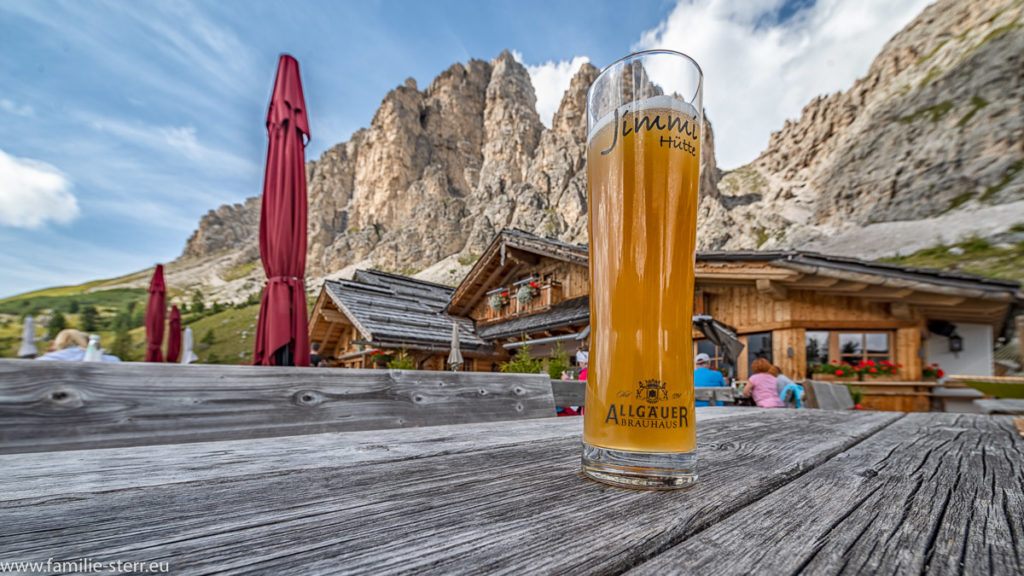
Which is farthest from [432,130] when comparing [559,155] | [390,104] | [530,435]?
[530,435]

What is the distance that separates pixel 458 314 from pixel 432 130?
240ft

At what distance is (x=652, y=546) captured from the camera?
0.37 m

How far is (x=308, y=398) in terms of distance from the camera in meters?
1.36

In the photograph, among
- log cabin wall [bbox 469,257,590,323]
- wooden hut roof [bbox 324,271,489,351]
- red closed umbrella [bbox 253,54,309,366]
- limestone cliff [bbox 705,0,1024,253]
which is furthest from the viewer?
limestone cliff [bbox 705,0,1024,253]

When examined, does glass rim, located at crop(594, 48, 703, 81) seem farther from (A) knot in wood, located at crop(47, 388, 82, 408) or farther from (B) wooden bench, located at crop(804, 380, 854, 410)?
(B) wooden bench, located at crop(804, 380, 854, 410)

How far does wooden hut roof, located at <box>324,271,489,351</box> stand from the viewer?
1082cm

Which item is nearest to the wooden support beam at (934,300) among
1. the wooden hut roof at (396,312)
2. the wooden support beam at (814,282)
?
the wooden support beam at (814,282)

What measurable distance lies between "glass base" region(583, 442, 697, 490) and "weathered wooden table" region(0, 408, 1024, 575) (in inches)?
0.9

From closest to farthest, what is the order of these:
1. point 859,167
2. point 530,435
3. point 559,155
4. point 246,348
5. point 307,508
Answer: point 307,508
point 530,435
point 246,348
point 859,167
point 559,155

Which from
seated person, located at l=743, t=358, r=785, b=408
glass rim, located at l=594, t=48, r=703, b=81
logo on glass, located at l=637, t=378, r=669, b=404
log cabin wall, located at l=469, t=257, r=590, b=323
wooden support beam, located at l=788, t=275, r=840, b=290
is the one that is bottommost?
seated person, located at l=743, t=358, r=785, b=408

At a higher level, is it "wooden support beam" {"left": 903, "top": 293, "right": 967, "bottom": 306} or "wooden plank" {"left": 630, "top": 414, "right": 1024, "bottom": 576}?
"wooden support beam" {"left": 903, "top": 293, "right": 967, "bottom": 306}

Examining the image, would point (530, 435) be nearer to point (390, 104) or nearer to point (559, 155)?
point (559, 155)

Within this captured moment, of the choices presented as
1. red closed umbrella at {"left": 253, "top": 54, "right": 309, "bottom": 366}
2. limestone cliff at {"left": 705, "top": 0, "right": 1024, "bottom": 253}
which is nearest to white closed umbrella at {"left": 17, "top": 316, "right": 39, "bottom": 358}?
red closed umbrella at {"left": 253, "top": 54, "right": 309, "bottom": 366}

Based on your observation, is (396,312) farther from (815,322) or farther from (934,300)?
(934,300)
